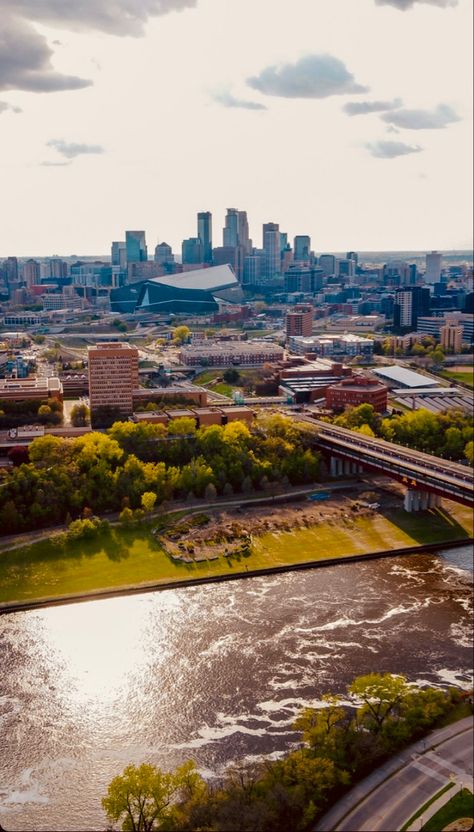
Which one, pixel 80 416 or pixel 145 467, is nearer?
pixel 145 467

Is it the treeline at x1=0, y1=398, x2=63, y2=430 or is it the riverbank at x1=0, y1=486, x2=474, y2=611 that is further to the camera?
the treeline at x1=0, y1=398, x2=63, y2=430

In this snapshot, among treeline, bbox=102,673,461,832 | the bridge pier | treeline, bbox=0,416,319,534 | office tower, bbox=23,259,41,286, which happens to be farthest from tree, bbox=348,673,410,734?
office tower, bbox=23,259,41,286

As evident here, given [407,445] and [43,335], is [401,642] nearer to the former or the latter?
[407,445]

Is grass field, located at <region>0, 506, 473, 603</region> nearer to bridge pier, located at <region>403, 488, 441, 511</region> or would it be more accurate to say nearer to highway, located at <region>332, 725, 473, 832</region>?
bridge pier, located at <region>403, 488, 441, 511</region>

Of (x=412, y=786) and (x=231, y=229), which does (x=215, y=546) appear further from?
(x=231, y=229)

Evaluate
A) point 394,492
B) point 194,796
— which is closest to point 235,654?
point 194,796

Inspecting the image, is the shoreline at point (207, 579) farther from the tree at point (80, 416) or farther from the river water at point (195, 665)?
the tree at point (80, 416)

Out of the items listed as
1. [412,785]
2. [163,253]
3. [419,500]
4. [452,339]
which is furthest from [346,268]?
[412,785]
